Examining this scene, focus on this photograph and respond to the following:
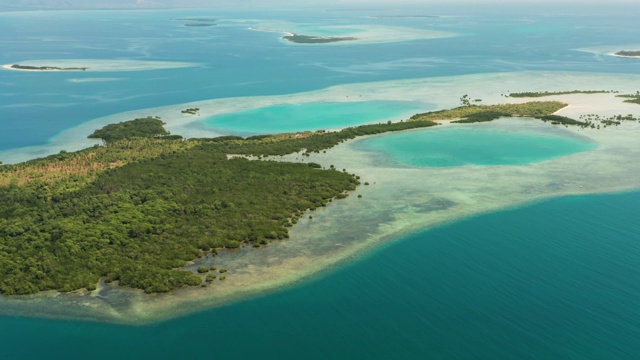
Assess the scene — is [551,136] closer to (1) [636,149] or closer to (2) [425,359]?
(1) [636,149]

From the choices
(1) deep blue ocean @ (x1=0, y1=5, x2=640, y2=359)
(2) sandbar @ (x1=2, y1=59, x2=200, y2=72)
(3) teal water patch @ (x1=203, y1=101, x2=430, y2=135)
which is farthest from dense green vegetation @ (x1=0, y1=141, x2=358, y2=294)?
(2) sandbar @ (x1=2, y1=59, x2=200, y2=72)

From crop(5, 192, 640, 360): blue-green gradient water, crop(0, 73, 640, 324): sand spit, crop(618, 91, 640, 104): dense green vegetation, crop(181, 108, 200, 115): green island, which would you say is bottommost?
crop(5, 192, 640, 360): blue-green gradient water

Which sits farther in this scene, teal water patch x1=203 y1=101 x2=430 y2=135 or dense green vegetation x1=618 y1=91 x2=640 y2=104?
dense green vegetation x1=618 y1=91 x2=640 y2=104

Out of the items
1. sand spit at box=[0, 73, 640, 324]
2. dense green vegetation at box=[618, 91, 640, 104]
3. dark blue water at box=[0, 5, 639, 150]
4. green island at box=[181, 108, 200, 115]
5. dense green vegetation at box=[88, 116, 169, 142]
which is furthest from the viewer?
dark blue water at box=[0, 5, 639, 150]

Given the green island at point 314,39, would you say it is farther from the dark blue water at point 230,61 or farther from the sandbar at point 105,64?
the sandbar at point 105,64

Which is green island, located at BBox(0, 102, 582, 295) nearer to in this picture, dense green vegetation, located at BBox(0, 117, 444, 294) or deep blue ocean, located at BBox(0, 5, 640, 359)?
dense green vegetation, located at BBox(0, 117, 444, 294)

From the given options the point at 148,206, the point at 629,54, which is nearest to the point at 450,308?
the point at 148,206

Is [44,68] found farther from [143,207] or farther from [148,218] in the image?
[148,218]
